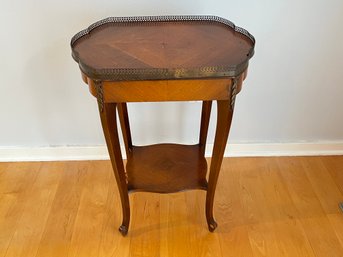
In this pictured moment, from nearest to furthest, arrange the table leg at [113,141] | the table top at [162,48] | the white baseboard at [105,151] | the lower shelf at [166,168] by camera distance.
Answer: the table top at [162,48] < the table leg at [113,141] < the lower shelf at [166,168] < the white baseboard at [105,151]

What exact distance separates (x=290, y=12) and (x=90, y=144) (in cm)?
110

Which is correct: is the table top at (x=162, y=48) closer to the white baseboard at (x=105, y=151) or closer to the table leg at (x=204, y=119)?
the table leg at (x=204, y=119)

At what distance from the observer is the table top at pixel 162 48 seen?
96 cm

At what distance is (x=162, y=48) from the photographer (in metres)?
1.07

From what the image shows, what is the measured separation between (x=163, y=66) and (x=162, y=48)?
12 centimetres

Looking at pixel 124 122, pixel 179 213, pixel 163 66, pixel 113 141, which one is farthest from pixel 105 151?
pixel 163 66

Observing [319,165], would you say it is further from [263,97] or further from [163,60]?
[163,60]

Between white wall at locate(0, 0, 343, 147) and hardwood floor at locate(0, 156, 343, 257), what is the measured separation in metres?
0.16

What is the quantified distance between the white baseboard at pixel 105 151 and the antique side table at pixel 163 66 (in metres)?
0.46

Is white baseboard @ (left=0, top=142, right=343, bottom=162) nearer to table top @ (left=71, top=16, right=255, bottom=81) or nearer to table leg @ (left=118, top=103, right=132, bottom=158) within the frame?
table leg @ (left=118, top=103, right=132, bottom=158)

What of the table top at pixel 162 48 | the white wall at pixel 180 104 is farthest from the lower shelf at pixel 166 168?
the table top at pixel 162 48

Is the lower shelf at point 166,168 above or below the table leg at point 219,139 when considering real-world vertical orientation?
below

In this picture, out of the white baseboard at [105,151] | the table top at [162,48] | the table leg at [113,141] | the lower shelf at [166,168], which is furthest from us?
the white baseboard at [105,151]

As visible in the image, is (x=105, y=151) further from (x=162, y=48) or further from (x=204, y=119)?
(x=162, y=48)
